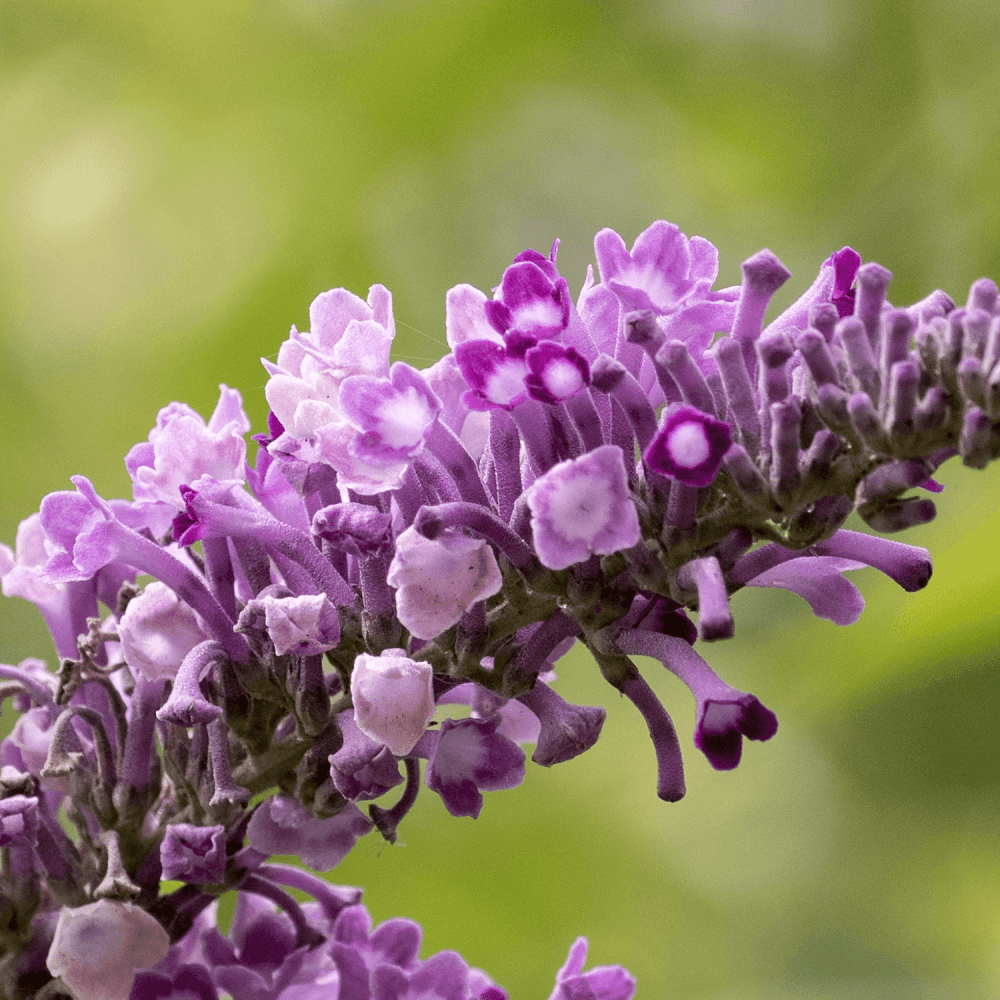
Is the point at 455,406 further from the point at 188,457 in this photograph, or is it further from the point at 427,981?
the point at 427,981

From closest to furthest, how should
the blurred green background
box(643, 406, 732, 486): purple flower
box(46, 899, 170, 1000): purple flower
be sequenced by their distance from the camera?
1. box(643, 406, 732, 486): purple flower
2. box(46, 899, 170, 1000): purple flower
3. the blurred green background

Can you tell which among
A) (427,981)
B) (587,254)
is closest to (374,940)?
(427,981)

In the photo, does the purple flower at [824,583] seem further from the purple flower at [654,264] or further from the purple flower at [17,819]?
the purple flower at [17,819]

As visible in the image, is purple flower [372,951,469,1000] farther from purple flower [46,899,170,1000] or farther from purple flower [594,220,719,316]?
purple flower [594,220,719,316]

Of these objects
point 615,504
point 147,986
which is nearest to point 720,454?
point 615,504

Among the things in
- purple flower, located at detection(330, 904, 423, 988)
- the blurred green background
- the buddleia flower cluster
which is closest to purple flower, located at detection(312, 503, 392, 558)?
the buddleia flower cluster

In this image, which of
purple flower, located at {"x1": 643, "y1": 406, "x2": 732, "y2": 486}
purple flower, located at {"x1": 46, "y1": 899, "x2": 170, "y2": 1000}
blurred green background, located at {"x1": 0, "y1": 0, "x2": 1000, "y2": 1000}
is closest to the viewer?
purple flower, located at {"x1": 643, "y1": 406, "x2": 732, "y2": 486}

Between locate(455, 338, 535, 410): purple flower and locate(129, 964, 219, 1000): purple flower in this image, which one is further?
locate(129, 964, 219, 1000): purple flower
